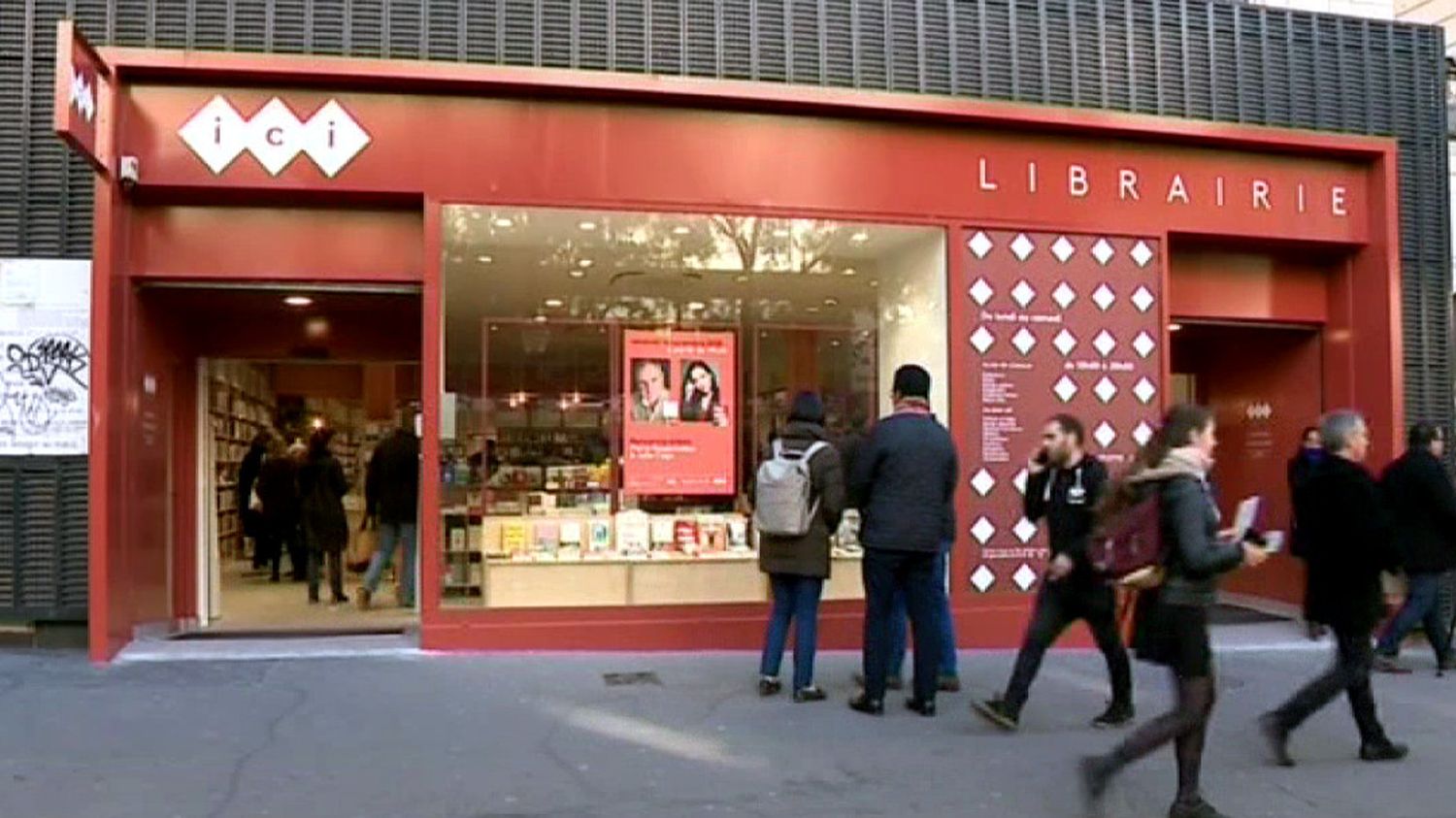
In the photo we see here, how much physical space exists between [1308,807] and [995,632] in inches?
148

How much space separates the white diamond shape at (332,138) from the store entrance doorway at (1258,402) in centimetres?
628

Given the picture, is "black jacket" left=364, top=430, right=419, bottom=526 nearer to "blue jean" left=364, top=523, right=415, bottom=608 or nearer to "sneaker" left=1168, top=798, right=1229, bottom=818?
"blue jean" left=364, top=523, right=415, bottom=608

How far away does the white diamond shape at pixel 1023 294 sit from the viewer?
30.3ft

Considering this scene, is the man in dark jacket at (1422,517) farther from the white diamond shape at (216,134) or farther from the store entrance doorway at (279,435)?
the white diamond shape at (216,134)

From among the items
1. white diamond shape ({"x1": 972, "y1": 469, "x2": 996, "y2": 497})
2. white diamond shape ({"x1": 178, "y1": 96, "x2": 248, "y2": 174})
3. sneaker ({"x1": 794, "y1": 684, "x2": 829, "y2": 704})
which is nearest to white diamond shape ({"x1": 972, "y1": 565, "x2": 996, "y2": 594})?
white diamond shape ({"x1": 972, "y1": 469, "x2": 996, "y2": 497})

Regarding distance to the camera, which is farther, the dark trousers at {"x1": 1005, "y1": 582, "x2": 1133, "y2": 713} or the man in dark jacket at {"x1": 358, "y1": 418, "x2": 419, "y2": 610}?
the man in dark jacket at {"x1": 358, "y1": 418, "x2": 419, "y2": 610}

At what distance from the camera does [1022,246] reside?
30.4 feet

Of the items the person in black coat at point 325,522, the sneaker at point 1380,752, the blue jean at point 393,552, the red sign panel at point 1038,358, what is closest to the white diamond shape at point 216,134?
the blue jean at point 393,552

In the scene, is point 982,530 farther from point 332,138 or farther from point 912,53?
point 332,138

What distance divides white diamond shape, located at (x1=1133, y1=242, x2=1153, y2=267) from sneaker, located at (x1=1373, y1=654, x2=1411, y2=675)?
3.10 m

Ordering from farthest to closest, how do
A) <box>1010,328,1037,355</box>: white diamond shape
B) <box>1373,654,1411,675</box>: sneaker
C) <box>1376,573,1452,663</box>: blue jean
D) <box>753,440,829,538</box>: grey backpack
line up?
1. <box>1010,328,1037,355</box>: white diamond shape
2. <box>1373,654,1411,675</box>: sneaker
3. <box>1376,573,1452,663</box>: blue jean
4. <box>753,440,829,538</box>: grey backpack

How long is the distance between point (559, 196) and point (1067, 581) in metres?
4.20

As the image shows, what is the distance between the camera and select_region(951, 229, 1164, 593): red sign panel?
9117 mm

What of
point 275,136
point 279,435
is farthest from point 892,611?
point 279,435
